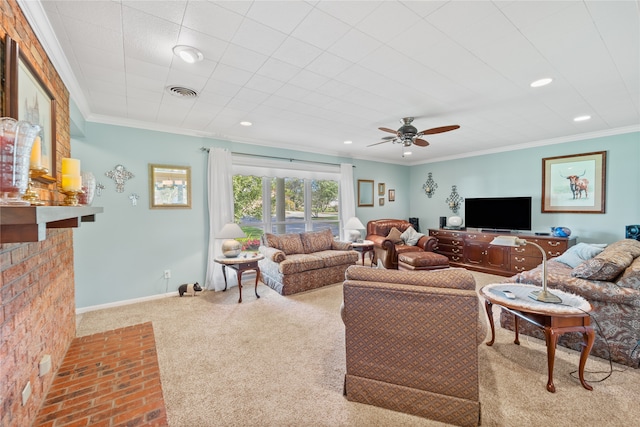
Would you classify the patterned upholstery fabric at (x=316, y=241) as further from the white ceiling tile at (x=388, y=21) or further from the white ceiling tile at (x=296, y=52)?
the white ceiling tile at (x=388, y=21)

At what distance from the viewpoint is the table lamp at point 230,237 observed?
4070 mm

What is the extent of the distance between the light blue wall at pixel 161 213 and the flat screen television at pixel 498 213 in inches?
8.7

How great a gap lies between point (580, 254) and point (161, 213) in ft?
18.8

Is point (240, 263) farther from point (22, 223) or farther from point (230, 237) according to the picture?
point (22, 223)

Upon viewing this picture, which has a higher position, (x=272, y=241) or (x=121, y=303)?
(x=272, y=241)

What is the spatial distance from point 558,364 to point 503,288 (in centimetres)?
72

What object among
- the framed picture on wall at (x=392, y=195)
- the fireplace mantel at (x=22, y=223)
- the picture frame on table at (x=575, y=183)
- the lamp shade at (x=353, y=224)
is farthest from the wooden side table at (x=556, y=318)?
the framed picture on wall at (x=392, y=195)

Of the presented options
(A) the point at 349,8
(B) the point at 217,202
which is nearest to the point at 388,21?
(A) the point at 349,8

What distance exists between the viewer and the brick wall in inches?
55.2

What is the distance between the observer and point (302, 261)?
13.9 ft

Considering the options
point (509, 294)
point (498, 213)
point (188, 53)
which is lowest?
point (509, 294)

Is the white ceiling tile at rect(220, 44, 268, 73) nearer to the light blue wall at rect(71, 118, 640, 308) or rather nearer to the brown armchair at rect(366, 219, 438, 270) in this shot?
the light blue wall at rect(71, 118, 640, 308)

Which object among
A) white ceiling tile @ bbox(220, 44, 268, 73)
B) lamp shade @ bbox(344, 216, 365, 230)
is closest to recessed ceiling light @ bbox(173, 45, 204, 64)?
white ceiling tile @ bbox(220, 44, 268, 73)

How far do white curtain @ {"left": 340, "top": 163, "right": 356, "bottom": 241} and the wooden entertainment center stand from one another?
1.97 metres
